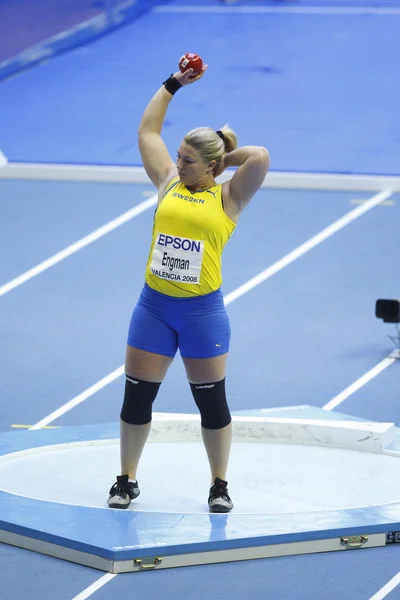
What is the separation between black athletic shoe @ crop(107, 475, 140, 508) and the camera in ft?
19.6

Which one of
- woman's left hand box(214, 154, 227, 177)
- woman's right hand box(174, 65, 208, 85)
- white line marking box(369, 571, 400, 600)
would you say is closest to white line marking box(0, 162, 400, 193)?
woman's right hand box(174, 65, 208, 85)

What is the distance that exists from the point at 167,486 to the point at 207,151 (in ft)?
5.49

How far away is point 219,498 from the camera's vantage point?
595 centimetres

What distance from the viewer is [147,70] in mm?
14727

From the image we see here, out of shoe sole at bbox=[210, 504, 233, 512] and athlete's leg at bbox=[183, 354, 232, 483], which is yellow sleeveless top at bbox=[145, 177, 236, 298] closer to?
athlete's leg at bbox=[183, 354, 232, 483]

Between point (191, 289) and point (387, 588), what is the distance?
1.49 meters

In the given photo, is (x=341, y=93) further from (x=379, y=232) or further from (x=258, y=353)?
(x=258, y=353)

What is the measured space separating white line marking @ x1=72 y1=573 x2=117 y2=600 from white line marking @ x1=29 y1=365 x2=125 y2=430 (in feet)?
7.53

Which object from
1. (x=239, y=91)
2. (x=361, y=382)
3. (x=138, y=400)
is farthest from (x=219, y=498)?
(x=239, y=91)

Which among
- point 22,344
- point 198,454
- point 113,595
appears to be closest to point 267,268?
point 22,344

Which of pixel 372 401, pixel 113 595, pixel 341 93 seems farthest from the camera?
pixel 341 93

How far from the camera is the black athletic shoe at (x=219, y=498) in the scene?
5941 millimetres

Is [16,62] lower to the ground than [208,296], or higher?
higher

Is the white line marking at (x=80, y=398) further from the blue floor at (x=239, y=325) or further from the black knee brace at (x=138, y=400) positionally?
the black knee brace at (x=138, y=400)
